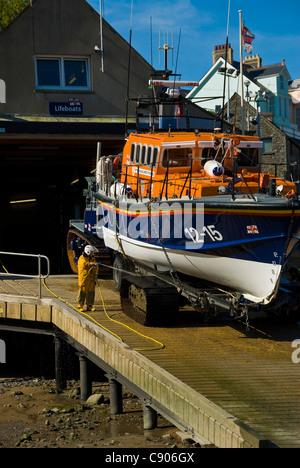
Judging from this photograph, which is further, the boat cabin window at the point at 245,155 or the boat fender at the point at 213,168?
the boat cabin window at the point at 245,155

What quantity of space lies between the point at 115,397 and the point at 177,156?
4.96m

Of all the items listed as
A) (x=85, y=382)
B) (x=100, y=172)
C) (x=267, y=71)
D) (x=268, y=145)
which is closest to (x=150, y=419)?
(x=85, y=382)

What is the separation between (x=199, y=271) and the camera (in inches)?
516

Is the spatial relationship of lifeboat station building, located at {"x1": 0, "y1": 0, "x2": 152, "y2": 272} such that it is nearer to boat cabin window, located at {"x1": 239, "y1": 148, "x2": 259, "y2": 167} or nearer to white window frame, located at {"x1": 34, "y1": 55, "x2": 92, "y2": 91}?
white window frame, located at {"x1": 34, "y1": 55, "x2": 92, "y2": 91}

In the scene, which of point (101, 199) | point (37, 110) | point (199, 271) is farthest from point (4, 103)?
point (199, 271)

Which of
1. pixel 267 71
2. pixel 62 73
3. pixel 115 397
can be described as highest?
pixel 267 71

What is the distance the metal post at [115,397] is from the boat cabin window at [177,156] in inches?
178

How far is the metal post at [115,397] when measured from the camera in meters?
13.0

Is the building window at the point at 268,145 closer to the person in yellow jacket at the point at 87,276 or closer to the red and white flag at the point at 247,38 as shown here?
the red and white flag at the point at 247,38

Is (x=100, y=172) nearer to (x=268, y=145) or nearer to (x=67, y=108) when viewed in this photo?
(x=67, y=108)

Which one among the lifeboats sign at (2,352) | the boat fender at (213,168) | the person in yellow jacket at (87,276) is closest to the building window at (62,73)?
the lifeboats sign at (2,352)

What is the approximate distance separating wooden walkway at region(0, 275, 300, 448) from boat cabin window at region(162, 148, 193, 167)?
3039 millimetres

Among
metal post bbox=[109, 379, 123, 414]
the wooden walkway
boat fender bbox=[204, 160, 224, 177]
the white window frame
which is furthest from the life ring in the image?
the white window frame

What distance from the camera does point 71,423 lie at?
1307 cm
